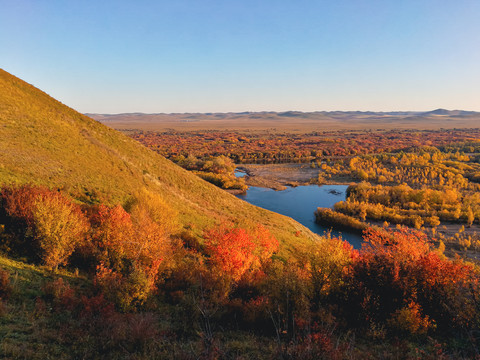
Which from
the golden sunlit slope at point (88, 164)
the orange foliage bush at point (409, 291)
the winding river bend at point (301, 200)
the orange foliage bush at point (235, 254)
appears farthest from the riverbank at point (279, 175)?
the orange foliage bush at point (409, 291)

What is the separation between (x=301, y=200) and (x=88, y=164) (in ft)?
184

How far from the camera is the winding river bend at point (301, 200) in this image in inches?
2443

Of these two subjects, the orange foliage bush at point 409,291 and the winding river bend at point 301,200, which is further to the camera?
the winding river bend at point 301,200

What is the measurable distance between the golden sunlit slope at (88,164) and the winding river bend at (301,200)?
1668 cm

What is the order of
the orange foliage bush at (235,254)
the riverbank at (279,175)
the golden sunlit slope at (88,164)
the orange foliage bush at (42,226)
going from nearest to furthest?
the orange foliage bush at (42,226), the orange foliage bush at (235,254), the golden sunlit slope at (88,164), the riverbank at (279,175)

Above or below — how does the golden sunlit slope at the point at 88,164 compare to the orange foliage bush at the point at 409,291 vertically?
above

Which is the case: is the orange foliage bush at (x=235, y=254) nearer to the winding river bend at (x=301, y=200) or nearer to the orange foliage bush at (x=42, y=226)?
the orange foliage bush at (x=42, y=226)

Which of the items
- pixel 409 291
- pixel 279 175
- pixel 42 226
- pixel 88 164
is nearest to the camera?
pixel 42 226

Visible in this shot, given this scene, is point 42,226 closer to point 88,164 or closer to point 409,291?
point 88,164

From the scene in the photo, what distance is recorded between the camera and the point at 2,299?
12.6 meters

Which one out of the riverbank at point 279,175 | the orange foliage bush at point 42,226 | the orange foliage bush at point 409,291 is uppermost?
Answer: the orange foliage bush at point 42,226

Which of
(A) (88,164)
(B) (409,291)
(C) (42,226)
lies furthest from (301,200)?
(C) (42,226)

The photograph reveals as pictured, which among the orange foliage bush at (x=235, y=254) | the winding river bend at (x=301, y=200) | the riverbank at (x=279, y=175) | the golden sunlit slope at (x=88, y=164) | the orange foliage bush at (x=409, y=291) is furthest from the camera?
the riverbank at (x=279, y=175)

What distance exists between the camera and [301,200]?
75.8 m
